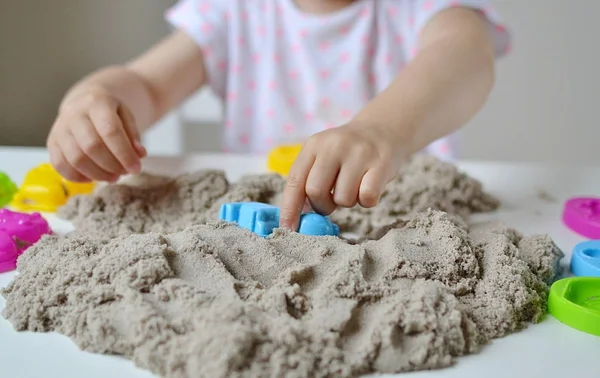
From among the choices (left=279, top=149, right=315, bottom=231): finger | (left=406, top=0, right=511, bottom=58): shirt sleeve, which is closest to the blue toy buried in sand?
(left=279, top=149, right=315, bottom=231): finger

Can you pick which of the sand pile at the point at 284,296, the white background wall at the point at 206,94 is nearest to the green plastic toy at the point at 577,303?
the sand pile at the point at 284,296

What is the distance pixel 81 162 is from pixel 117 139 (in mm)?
40

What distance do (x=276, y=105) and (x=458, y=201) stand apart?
1.60 ft

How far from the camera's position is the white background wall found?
130 cm

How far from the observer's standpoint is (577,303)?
452mm

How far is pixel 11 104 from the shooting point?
1292mm

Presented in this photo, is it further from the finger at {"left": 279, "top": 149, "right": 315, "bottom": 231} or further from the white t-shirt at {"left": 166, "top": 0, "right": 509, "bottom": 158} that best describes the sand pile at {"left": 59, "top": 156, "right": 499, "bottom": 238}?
the white t-shirt at {"left": 166, "top": 0, "right": 509, "bottom": 158}

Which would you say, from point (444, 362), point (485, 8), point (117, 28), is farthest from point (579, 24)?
point (444, 362)

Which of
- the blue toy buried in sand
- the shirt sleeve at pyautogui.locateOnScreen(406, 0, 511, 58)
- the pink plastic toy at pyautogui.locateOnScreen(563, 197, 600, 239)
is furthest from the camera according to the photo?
the shirt sleeve at pyautogui.locateOnScreen(406, 0, 511, 58)

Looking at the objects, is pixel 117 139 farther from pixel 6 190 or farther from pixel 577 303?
pixel 577 303

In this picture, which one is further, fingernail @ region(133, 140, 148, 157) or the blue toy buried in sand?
fingernail @ region(133, 140, 148, 157)

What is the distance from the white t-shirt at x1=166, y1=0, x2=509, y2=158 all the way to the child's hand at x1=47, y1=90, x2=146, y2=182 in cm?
38

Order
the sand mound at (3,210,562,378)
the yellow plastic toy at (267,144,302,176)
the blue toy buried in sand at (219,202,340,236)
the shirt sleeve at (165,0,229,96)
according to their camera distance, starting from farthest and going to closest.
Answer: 1. the shirt sleeve at (165,0,229,96)
2. the yellow plastic toy at (267,144,302,176)
3. the blue toy buried in sand at (219,202,340,236)
4. the sand mound at (3,210,562,378)

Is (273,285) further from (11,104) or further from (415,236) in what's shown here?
(11,104)
